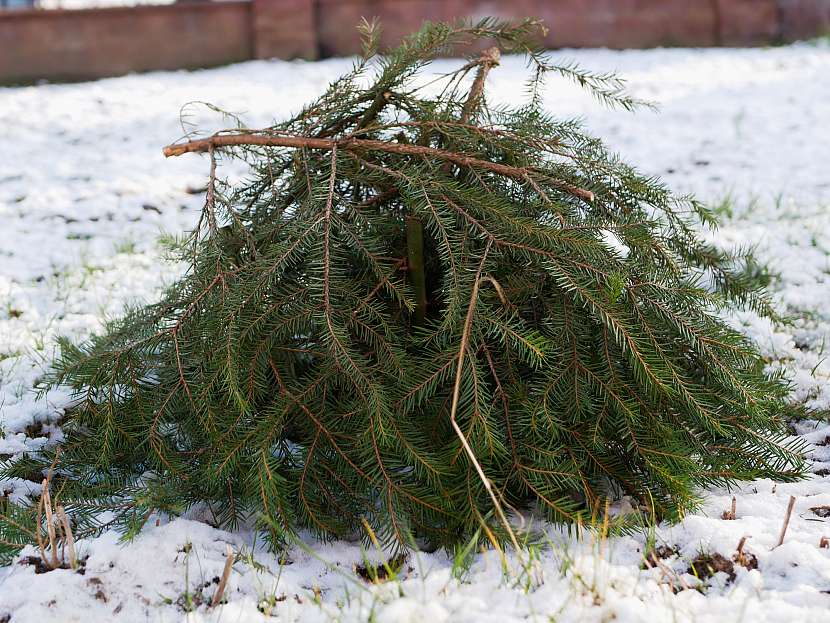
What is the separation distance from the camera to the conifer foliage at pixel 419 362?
1.74 meters

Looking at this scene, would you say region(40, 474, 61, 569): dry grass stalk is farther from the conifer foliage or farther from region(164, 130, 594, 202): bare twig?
region(164, 130, 594, 202): bare twig

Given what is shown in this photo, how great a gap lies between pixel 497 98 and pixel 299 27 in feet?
8.17

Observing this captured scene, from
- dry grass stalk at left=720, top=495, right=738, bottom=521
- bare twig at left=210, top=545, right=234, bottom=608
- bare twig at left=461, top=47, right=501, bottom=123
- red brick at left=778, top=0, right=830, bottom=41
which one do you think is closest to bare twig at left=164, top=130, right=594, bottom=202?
bare twig at left=461, top=47, right=501, bottom=123

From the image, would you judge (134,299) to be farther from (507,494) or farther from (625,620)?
(625,620)

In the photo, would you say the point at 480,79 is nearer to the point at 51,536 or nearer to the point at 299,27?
the point at 51,536

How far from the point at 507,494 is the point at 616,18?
281 inches

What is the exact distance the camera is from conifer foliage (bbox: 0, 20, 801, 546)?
1.74 m

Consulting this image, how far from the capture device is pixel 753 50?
25.8 ft

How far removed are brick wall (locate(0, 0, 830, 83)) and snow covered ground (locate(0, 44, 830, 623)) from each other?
292 mm

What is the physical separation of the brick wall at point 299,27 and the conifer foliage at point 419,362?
5964 millimetres

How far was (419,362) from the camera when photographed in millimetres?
1933

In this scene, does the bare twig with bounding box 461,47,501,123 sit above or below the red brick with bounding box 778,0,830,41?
below

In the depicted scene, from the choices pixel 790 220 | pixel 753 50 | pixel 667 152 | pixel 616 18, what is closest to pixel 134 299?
pixel 790 220

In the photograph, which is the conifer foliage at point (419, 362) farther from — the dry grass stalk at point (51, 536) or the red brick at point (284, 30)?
the red brick at point (284, 30)
